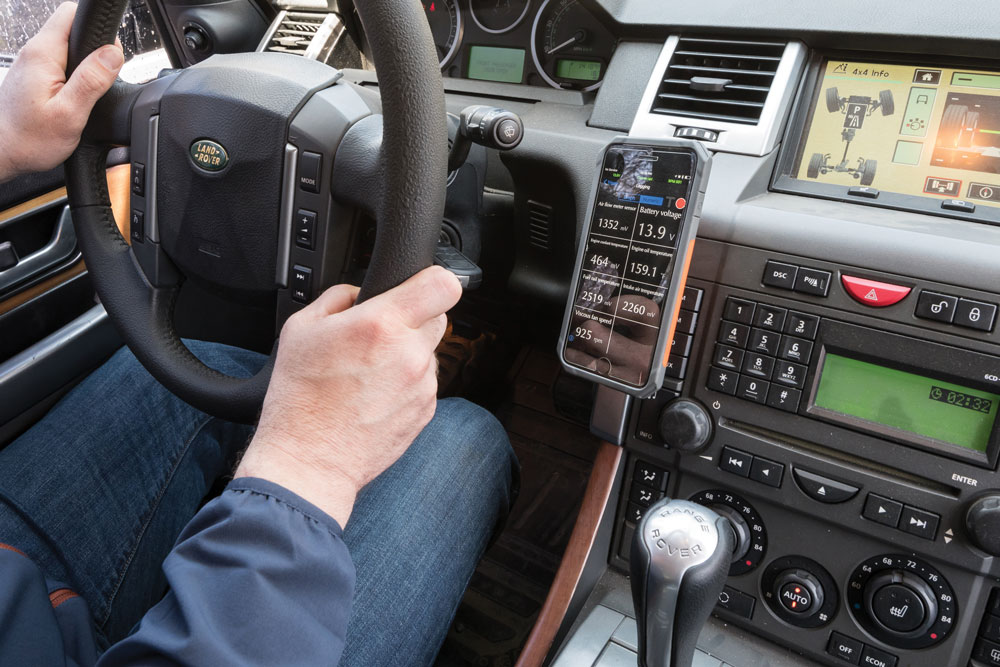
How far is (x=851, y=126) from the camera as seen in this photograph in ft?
2.75

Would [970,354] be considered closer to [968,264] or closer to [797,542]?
[968,264]

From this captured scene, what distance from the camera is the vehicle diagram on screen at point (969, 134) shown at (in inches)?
30.1

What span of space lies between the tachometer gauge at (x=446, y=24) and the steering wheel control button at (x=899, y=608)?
1053 millimetres

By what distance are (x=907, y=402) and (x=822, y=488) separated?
0.12 metres

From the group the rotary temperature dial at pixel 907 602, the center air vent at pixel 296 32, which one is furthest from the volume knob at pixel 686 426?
the center air vent at pixel 296 32

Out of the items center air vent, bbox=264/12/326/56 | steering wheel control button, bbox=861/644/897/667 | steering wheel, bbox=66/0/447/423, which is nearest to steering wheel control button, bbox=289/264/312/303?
steering wheel, bbox=66/0/447/423

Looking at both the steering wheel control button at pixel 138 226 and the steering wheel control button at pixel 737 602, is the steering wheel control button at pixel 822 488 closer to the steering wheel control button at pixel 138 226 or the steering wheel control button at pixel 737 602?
the steering wheel control button at pixel 737 602

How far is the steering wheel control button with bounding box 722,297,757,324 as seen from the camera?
2.56ft

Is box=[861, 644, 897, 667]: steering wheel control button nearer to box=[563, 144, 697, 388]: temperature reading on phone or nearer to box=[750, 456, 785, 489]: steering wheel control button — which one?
box=[750, 456, 785, 489]: steering wheel control button

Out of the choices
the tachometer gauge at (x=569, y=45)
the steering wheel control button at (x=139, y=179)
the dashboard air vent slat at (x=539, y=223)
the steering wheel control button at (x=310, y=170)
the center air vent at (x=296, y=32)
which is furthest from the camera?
the center air vent at (x=296, y=32)

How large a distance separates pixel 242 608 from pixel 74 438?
0.48 meters

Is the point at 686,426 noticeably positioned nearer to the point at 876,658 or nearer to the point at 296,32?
the point at 876,658

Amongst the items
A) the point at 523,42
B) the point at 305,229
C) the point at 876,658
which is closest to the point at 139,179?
the point at 305,229

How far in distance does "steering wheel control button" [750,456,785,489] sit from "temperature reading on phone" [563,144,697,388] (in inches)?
6.3
